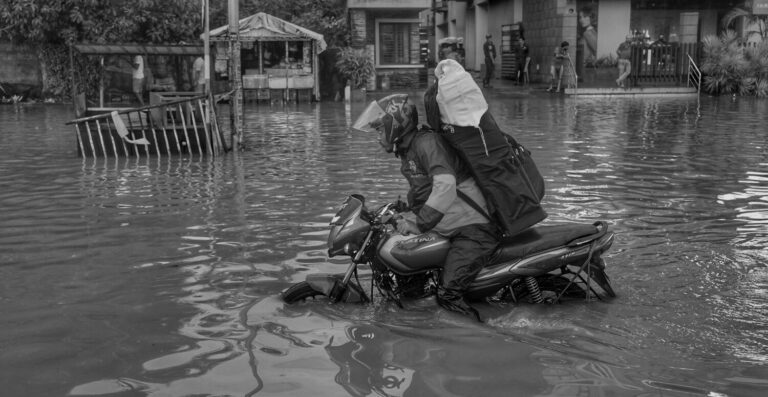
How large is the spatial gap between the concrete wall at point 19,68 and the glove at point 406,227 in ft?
85.9

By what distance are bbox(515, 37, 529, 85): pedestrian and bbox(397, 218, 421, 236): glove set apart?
101ft

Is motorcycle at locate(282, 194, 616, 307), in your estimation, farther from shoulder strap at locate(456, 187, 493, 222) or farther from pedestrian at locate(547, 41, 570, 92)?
pedestrian at locate(547, 41, 570, 92)

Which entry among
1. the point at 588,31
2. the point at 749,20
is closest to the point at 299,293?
the point at 588,31

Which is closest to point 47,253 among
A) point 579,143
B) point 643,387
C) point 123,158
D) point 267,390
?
point 267,390

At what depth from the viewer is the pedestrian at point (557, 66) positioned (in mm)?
30655

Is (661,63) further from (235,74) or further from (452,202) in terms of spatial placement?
(452,202)

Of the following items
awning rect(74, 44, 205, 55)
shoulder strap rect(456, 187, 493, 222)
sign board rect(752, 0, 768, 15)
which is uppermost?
sign board rect(752, 0, 768, 15)

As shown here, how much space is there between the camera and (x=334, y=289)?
5402 millimetres

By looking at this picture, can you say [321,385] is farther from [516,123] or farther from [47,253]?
[516,123]

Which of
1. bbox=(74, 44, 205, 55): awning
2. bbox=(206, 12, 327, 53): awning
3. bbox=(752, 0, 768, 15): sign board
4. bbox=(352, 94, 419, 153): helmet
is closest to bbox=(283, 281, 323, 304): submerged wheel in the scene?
bbox=(352, 94, 419, 153): helmet

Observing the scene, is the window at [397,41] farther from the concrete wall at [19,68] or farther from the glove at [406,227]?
the glove at [406,227]

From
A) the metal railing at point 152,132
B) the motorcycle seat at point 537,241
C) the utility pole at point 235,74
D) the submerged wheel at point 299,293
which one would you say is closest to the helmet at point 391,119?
the motorcycle seat at point 537,241

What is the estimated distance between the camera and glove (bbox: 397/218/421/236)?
5172 mm

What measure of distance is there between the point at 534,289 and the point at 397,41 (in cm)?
2751
